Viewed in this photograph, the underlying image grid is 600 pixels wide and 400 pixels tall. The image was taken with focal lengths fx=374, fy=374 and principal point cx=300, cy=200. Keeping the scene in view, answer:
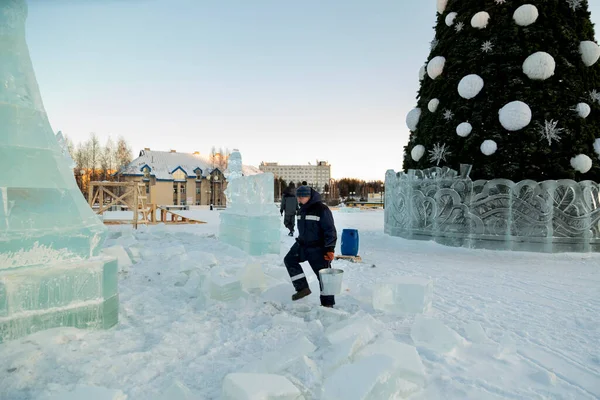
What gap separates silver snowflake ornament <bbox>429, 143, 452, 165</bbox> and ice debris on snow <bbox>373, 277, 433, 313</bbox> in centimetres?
734

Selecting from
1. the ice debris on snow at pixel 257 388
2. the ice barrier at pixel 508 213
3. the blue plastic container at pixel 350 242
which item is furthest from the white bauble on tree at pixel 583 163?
the ice debris on snow at pixel 257 388

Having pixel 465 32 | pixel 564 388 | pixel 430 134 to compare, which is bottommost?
pixel 564 388

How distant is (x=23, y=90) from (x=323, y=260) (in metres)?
3.50

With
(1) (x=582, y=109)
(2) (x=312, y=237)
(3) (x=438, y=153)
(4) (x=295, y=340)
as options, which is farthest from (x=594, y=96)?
(4) (x=295, y=340)

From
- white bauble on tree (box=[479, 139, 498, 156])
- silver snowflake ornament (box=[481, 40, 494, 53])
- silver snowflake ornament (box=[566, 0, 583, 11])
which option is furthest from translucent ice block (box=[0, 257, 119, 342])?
silver snowflake ornament (box=[566, 0, 583, 11])

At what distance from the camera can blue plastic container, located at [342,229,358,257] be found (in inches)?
314

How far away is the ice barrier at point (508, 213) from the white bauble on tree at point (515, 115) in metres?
1.47

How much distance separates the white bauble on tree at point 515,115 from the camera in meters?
9.45

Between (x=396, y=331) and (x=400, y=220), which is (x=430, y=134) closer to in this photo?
(x=400, y=220)

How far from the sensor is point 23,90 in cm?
339

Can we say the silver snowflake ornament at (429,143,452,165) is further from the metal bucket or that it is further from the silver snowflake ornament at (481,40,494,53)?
the metal bucket

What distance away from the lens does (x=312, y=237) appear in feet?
Answer: 15.1

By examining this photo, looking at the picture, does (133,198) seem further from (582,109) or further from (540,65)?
(582,109)

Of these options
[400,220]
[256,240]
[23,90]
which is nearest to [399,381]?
[23,90]
